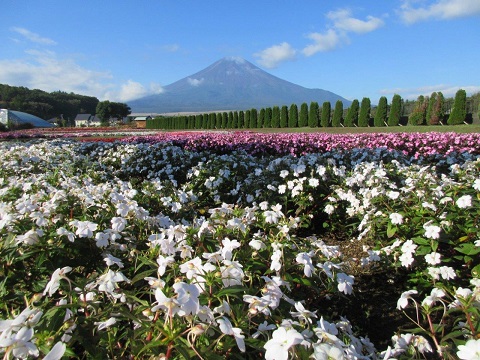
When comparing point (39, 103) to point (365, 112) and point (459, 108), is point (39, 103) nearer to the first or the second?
point (365, 112)

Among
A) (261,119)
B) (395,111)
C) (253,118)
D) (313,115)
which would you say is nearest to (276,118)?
(261,119)

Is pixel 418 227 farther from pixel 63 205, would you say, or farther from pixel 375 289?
pixel 63 205

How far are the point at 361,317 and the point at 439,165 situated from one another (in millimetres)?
4244

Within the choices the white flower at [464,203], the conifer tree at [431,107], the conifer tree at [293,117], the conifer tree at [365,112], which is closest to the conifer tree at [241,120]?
the conifer tree at [293,117]

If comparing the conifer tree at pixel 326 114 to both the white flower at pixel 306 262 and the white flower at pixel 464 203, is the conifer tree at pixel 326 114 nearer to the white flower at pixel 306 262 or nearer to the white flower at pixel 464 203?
the white flower at pixel 464 203

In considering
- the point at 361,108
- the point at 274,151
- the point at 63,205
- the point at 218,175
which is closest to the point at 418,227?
the point at 63,205

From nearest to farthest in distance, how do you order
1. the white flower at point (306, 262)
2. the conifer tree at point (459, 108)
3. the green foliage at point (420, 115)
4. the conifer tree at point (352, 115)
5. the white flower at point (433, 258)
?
the white flower at point (306, 262) < the white flower at point (433, 258) < the conifer tree at point (459, 108) < the green foliage at point (420, 115) < the conifer tree at point (352, 115)

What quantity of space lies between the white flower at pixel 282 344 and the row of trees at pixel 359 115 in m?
24.2

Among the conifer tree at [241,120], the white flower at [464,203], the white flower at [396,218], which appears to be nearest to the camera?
the white flower at [464,203]

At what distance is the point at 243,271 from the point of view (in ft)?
4.49

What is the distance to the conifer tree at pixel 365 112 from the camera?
24953 mm

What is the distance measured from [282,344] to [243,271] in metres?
0.51

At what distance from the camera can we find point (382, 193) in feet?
10.2

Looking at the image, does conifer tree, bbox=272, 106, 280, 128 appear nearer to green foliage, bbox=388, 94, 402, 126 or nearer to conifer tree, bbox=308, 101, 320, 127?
conifer tree, bbox=308, 101, 320, 127
